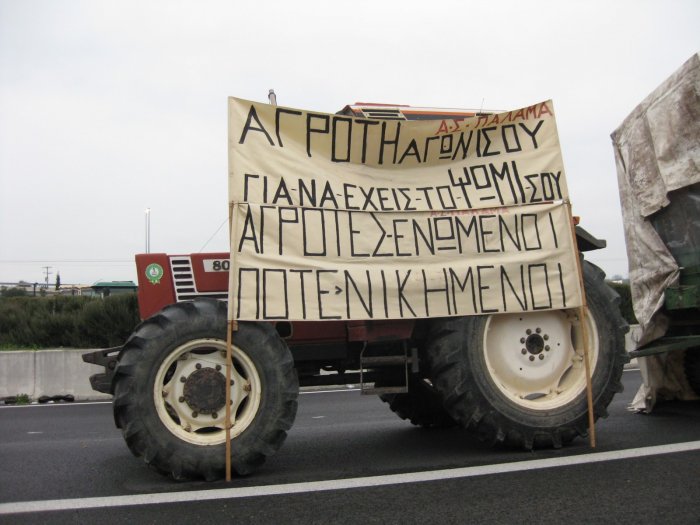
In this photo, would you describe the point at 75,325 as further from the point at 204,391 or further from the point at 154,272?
the point at 204,391

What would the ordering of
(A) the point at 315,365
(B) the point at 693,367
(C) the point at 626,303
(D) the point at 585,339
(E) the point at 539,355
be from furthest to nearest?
(C) the point at 626,303
(B) the point at 693,367
(A) the point at 315,365
(E) the point at 539,355
(D) the point at 585,339

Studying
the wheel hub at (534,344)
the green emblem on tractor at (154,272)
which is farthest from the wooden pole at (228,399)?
the wheel hub at (534,344)

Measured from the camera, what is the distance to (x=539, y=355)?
5.19m

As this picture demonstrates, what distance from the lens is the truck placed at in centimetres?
425

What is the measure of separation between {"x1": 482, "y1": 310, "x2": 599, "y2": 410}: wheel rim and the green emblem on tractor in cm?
256

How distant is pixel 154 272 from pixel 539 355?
310 cm

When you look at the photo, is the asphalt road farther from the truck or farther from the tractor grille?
the tractor grille

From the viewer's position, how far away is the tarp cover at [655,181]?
5.99 metres

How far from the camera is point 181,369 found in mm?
4434

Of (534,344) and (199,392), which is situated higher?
(534,344)

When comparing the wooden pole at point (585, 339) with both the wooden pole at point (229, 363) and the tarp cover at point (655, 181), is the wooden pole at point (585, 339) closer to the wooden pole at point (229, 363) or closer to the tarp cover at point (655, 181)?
the tarp cover at point (655, 181)

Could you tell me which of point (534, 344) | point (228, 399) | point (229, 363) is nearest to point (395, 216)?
point (534, 344)

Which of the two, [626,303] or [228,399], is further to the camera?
[626,303]

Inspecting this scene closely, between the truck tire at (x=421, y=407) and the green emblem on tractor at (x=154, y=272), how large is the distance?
7.69 feet
